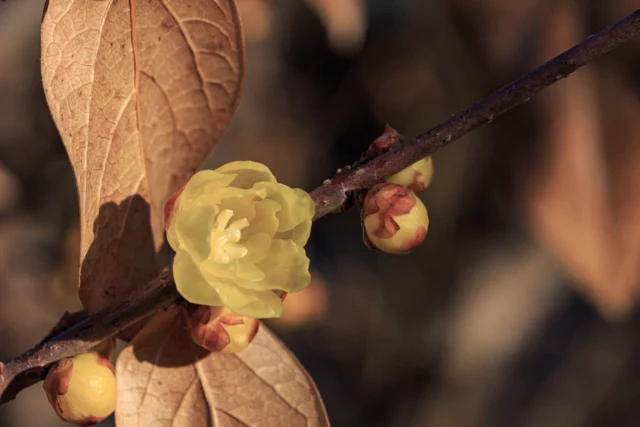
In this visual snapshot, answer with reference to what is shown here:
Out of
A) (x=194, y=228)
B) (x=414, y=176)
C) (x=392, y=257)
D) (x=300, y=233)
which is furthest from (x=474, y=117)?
(x=392, y=257)

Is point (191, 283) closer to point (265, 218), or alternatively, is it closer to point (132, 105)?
point (265, 218)

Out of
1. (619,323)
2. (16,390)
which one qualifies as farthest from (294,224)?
(619,323)

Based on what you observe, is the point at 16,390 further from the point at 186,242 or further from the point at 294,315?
the point at 294,315

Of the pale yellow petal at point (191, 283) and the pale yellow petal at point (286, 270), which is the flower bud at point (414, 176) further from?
the pale yellow petal at point (191, 283)

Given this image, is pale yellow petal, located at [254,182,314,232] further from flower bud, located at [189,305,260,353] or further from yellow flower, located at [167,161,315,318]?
flower bud, located at [189,305,260,353]

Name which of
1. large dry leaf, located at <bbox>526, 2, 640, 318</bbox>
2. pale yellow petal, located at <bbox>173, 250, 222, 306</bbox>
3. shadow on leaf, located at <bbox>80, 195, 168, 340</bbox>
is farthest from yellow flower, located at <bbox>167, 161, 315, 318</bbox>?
large dry leaf, located at <bbox>526, 2, 640, 318</bbox>
